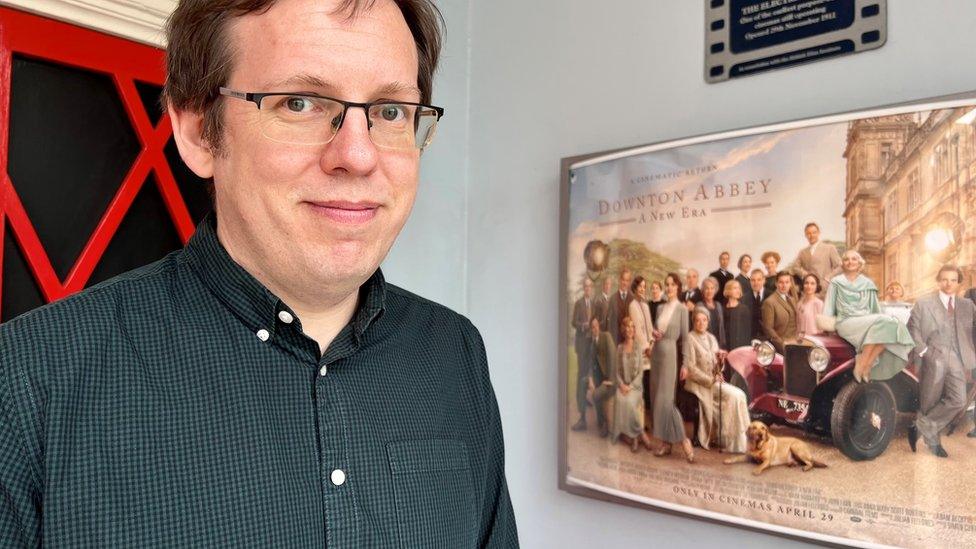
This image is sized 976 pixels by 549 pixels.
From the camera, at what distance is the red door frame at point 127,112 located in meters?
1.30

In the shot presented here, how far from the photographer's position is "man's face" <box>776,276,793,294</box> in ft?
4.13

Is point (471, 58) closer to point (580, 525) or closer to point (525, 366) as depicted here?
point (525, 366)

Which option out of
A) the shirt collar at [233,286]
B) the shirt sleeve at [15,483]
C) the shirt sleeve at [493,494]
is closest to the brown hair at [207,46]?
the shirt collar at [233,286]

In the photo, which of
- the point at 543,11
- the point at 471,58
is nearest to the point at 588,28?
the point at 543,11

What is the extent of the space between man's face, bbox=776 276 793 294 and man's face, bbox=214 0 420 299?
0.78m

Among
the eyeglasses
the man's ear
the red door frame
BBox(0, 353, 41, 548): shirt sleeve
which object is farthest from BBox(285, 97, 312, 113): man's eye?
the red door frame

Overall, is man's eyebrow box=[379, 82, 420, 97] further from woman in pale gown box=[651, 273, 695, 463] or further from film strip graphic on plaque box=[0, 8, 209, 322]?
film strip graphic on plaque box=[0, 8, 209, 322]

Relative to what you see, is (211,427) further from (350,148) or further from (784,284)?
(784,284)

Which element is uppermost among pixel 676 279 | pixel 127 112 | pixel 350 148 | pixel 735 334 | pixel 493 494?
pixel 127 112

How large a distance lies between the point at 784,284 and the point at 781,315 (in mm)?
53

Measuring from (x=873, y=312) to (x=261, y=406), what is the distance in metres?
0.93

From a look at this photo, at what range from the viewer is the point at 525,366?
69.9 inches

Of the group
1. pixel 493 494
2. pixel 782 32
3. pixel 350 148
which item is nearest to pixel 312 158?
pixel 350 148

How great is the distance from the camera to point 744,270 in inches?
52.0
